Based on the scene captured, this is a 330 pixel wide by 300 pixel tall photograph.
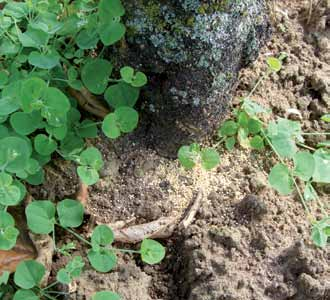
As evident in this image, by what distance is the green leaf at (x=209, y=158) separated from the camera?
1944 millimetres

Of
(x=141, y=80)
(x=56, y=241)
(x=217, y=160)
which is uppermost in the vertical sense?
(x=141, y=80)

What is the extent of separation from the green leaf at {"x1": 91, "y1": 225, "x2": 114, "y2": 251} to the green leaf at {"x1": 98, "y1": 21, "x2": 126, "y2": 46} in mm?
498

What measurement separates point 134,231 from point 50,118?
40cm

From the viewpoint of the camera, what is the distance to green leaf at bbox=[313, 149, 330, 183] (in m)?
1.96

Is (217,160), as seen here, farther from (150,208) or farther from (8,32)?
(8,32)

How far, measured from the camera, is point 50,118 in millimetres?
1861

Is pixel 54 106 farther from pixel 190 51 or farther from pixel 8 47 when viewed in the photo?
pixel 190 51

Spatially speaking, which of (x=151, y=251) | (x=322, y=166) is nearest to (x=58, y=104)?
(x=151, y=251)

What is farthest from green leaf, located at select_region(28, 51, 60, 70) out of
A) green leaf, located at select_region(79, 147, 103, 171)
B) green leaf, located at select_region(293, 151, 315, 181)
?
green leaf, located at select_region(293, 151, 315, 181)

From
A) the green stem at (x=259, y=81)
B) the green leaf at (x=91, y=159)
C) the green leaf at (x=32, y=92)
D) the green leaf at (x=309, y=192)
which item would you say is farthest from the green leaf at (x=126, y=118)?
the green leaf at (x=309, y=192)

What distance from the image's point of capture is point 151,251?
181 cm

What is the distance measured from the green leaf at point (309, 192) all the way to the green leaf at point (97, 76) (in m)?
0.65

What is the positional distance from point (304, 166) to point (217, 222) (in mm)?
295

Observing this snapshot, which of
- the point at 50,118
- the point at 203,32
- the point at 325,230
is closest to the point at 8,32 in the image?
the point at 50,118
